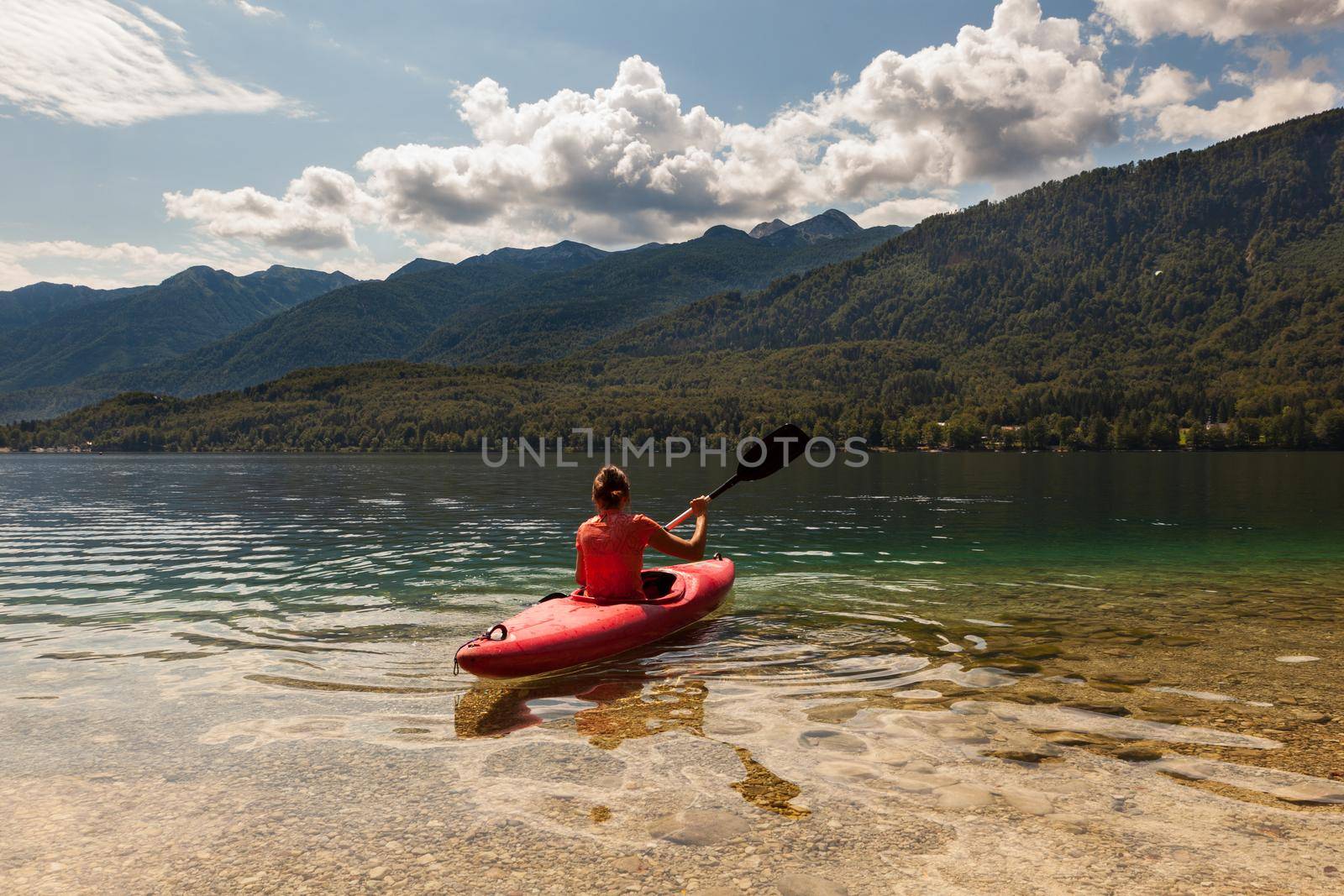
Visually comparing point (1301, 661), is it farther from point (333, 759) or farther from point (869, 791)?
point (333, 759)

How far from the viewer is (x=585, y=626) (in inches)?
418

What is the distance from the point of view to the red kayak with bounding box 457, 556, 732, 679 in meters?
9.54

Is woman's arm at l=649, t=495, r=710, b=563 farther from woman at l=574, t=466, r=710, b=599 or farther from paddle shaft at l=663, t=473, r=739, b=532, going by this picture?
paddle shaft at l=663, t=473, r=739, b=532

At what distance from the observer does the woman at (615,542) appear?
36.0ft

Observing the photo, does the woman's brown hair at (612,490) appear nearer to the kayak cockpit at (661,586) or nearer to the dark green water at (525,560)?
the kayak cockpit at (661,586)

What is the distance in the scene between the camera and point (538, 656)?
977 centimetres

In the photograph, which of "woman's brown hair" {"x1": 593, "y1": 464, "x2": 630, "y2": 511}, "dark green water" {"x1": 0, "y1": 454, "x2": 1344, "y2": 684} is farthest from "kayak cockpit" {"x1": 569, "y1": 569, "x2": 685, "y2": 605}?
"woman's brown hair" {"x1": 593, "y1": 464, "x2": 630, "y2": 511}

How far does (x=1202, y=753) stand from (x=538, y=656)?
7.02 metres

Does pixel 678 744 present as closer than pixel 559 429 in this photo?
Yes

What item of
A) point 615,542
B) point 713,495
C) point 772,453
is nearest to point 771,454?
point 772,453

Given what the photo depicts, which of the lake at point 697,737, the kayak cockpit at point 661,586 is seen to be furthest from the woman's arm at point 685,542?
the lake at point 697,737

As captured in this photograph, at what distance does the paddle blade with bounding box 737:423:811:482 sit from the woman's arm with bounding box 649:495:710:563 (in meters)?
3.65

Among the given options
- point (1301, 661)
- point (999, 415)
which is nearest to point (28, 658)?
point (1301, 661)

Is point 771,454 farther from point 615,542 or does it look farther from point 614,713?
point 614,713
